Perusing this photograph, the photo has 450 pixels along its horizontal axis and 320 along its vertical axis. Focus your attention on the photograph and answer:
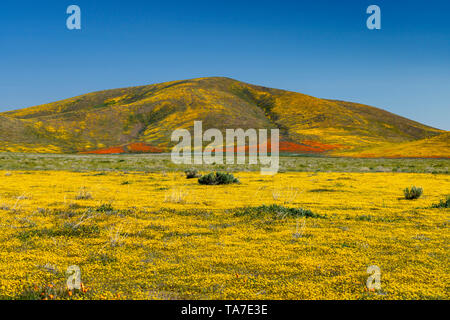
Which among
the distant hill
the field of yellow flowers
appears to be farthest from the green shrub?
the distant hill

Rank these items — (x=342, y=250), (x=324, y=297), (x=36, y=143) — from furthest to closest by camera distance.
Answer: (x=36, y=143) < (x=342, y=250) < (x=324, y=297)

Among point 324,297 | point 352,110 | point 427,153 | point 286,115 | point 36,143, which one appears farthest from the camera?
point 352,110

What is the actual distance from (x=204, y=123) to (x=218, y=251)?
131395 millimetres

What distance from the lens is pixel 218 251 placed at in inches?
283

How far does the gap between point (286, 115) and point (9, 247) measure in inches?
6293

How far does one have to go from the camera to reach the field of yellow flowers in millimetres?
5305

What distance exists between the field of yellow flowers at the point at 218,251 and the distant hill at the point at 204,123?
230 ft

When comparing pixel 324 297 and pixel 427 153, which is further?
pixel 427 153

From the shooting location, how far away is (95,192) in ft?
54.1

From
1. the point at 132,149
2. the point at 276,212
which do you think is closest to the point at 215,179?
the point at 276,212

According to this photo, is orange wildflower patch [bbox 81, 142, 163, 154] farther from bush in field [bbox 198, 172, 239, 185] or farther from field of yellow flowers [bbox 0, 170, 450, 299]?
field of yellow flowers [bbox 0, 170, 450, 299]

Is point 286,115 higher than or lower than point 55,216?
higher
